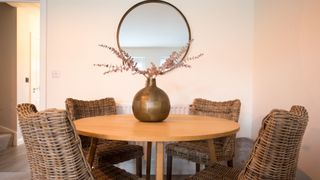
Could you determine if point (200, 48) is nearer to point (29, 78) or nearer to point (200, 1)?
point (200, 1)

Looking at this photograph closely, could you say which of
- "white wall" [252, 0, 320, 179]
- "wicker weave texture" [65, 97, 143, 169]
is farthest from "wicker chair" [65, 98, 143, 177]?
"white wall" [252, 0, 320, 179]

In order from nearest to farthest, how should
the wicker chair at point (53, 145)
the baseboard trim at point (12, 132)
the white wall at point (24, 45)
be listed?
the wicker chair at point (53, 145) < the baseboard trim at point (12, 132) < the white wall at point (24, 45)

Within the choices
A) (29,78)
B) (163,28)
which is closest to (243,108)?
(163,28)

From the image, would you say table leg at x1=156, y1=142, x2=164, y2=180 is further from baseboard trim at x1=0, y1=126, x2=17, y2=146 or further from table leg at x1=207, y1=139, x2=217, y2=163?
baseboard trim at x1=0, y1=126, x2=17, y2=146

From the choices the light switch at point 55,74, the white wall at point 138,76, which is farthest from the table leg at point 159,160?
the light switch at point 55,74

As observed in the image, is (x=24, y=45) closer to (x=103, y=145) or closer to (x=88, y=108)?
(x=88, y=108)

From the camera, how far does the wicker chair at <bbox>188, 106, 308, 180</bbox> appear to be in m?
1.15

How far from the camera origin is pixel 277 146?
117 centimetres

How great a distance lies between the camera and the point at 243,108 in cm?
312

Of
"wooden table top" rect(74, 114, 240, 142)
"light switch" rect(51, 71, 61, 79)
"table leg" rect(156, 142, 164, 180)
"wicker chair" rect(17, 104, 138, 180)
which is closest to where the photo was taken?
"wicker chair" rect(17, 104, 138, 180)

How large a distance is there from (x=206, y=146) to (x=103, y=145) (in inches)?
33.0

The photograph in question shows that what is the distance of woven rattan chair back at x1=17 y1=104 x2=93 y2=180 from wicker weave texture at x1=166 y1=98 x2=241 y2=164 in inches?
44.0

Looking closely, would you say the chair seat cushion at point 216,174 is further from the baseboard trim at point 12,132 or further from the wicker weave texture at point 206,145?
the baseboard trim at point 12,132

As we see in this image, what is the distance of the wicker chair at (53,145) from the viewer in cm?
105
